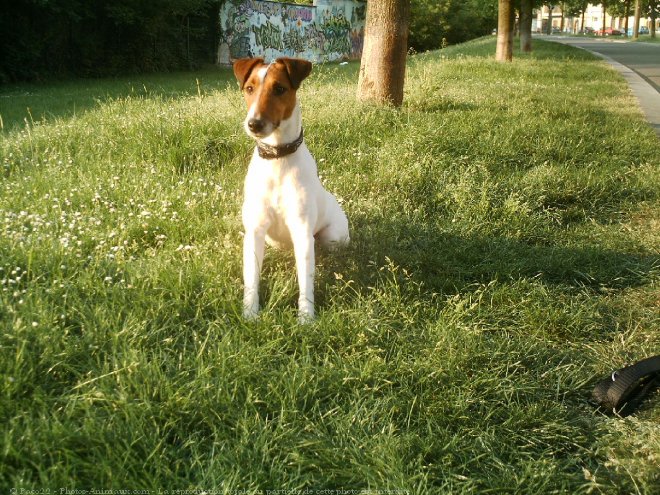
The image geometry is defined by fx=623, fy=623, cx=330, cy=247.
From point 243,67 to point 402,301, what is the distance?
1612 millimetres

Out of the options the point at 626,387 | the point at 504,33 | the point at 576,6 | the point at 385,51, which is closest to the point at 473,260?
the point at 626,387

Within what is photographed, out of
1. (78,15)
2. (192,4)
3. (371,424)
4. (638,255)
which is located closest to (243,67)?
(371,424)

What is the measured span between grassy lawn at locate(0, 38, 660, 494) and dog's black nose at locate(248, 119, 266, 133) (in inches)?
33.7

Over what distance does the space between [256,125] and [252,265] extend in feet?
2.51

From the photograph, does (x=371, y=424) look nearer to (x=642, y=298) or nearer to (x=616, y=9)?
(x=642, y=298)

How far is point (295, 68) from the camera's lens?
339 cm

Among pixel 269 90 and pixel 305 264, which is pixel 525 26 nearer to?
pixel 269 90

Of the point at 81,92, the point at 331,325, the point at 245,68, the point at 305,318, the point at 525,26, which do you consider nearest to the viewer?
the point at 331,325

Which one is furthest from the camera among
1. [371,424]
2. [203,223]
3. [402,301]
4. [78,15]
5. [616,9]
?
[616,9]

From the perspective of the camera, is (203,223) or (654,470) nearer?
(654,470)

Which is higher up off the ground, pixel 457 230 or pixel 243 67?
pixel 243 67

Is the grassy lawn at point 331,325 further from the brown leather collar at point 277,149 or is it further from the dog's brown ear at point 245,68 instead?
the dog's brown ear at point 245,68

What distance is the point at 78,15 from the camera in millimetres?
19188

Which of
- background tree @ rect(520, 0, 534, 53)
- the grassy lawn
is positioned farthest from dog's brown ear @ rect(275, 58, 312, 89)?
background tree @ rect(520, 0, 534, 53)
